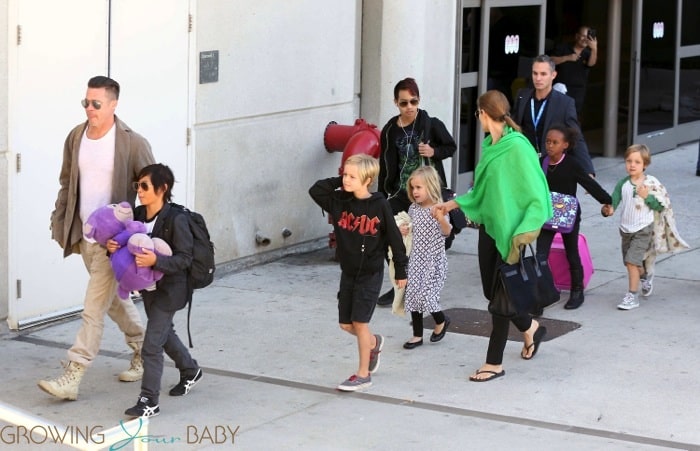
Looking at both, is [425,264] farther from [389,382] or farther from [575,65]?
[575,65]

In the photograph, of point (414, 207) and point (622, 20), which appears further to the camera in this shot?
point (622, 20)

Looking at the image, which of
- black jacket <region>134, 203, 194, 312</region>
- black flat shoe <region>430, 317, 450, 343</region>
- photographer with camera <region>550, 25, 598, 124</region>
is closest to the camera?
black jacket <region>134, 203, 194, 312</region>

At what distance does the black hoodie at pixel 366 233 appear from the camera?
287 inches

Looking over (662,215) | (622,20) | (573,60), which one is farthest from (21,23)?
(622,20)

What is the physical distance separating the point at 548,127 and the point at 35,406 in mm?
4054

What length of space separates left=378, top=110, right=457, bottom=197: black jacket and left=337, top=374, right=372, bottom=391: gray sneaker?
213 centimetres

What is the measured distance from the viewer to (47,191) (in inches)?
342

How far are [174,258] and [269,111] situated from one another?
4099 millimetres

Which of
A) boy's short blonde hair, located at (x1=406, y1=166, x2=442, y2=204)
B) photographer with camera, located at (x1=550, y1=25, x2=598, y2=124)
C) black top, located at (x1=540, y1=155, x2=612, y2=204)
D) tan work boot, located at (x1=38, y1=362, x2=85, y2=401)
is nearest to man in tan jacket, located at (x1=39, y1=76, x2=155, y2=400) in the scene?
tan work boot, located at (x1=38, y1=362, x2=85, y2=401)

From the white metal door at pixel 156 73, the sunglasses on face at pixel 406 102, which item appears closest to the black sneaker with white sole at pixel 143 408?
the white metal door at pixel 156 73

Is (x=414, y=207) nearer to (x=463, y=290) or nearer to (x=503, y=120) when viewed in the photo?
(x=503, y=120)

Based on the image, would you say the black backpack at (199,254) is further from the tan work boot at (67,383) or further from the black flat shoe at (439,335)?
the black flat shoe at (439,335)

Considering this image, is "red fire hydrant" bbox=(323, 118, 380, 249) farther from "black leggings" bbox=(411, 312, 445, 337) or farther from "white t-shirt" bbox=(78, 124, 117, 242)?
"white t-shirt" bbox=(78, 124, 117, 242)

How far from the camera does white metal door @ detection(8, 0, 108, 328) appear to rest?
8461mm
